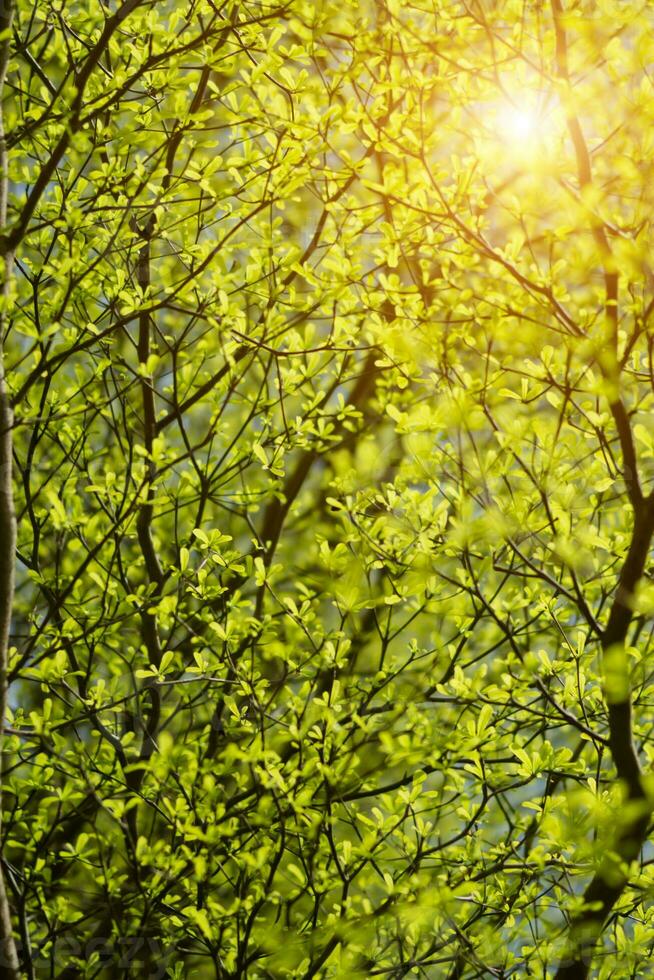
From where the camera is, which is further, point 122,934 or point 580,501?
point 580,501

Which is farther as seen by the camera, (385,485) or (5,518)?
(385,485)

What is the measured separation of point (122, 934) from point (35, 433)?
1988 mm

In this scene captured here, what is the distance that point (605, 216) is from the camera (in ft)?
10.2

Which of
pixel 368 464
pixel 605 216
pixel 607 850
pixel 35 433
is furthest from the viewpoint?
pixel 35 433

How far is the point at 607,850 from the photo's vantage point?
2828 mm

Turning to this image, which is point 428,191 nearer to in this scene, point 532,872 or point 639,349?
point 639,349

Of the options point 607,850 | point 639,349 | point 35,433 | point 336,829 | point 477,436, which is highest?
point 477,436

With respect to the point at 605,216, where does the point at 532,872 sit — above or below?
below

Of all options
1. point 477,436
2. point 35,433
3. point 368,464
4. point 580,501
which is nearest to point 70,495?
point 35,433

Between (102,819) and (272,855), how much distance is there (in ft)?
10.4

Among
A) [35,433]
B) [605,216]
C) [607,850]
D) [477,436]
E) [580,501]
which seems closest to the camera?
[607,850]

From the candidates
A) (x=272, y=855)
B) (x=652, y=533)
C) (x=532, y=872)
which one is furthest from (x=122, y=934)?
(x=652, y=533)

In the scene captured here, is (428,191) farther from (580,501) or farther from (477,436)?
(477,436)

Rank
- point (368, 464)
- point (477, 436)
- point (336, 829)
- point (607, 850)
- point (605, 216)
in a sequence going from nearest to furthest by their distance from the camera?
1. point (607, 850)
2. point (605, 216)
3. point (368, 464)
4. point (336, 829)
5. point (477, 436)
